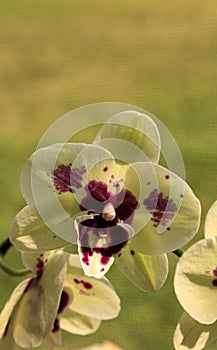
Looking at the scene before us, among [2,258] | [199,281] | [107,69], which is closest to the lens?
[199,281]

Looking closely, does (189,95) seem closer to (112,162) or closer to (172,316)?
(172,316)

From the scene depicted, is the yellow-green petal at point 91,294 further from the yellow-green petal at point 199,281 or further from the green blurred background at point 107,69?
the green blurred background at point 107,69

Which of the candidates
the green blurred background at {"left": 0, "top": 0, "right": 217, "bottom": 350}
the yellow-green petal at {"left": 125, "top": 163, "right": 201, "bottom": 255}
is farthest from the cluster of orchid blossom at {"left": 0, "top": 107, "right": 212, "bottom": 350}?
the green blurred background at {"left": 0, "top": 0, "right": 217, "bottom": 350}

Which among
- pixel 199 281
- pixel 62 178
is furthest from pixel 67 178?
pixel 199 281

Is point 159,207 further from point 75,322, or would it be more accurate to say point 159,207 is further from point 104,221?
point 75,322

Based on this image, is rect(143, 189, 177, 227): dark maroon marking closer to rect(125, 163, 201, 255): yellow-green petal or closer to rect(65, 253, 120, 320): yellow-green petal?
rect(125, 163, 201, 255): yellow-green petal

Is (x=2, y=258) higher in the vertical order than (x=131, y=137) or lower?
lower

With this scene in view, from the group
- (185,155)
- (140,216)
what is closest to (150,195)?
(140,216)
